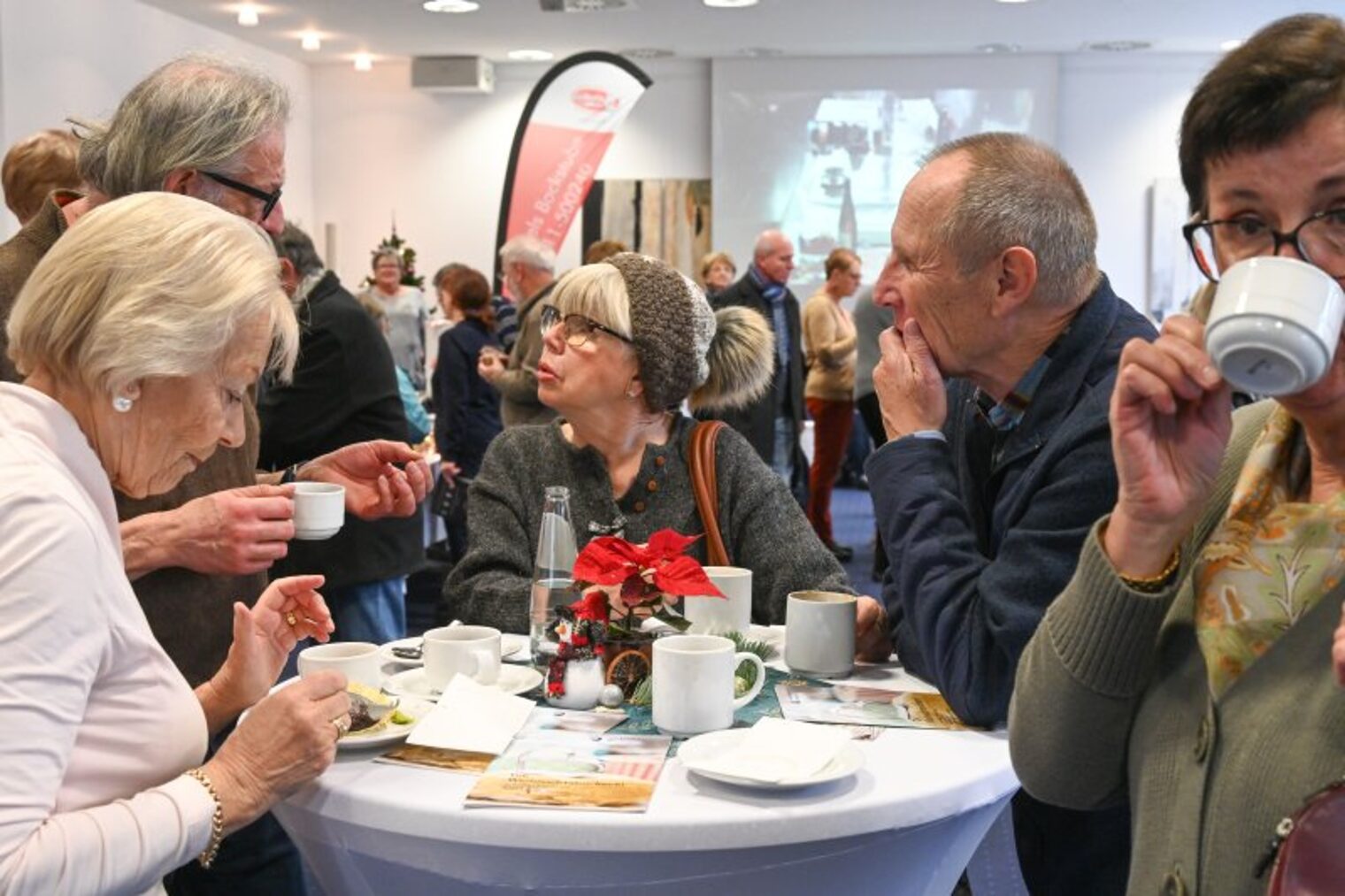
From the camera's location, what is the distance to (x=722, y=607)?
201 centimetres

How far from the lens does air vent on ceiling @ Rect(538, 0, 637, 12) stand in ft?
26.0

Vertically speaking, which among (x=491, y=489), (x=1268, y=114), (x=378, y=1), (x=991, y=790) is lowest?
(x=991, y=790)

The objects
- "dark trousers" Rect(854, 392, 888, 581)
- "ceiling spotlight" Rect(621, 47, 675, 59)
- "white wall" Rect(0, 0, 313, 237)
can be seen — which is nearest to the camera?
"dark trousers" Rect(854, 392, 888, 581)

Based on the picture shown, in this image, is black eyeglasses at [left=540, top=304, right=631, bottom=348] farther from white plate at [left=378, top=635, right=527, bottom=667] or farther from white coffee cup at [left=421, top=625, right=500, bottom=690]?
white coffee cup at [left=421, top=625, right=500, bottom=690]

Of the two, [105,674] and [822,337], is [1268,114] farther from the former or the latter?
[822,337]

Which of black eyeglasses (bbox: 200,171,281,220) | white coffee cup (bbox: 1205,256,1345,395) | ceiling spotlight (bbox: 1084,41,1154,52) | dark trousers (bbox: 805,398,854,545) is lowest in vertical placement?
dark trousers (bbox: 805,398,854,545)

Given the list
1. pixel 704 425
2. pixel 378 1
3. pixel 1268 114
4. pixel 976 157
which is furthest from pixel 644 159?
pixel 1268 114

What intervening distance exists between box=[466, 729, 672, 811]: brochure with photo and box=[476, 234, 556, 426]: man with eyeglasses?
2600mm

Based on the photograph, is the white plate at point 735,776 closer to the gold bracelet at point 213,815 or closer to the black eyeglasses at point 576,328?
the gold bracelet at point 213,815

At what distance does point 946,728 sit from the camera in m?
1.64

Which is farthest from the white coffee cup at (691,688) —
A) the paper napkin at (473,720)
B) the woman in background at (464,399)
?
the woman in background at (464,399)

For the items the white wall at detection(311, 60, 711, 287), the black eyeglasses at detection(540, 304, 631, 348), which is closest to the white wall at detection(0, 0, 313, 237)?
the white wall at detection(311, 60, 711, 287)

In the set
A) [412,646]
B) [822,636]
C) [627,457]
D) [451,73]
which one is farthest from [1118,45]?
[412,646]

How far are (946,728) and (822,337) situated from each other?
6081mm
